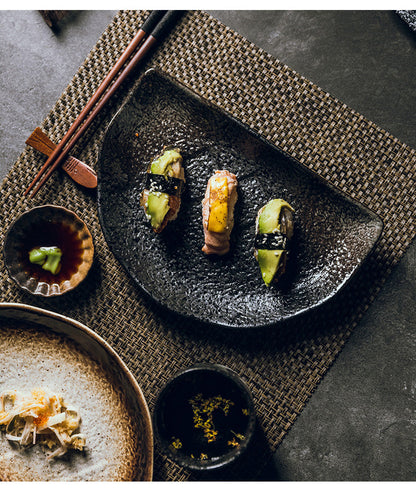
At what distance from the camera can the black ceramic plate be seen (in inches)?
69.1

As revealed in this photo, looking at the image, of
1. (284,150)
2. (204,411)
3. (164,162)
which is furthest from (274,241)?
(204,411)

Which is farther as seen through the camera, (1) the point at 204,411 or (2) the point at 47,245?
(2) the point at 47,245

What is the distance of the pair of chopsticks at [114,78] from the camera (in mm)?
1877

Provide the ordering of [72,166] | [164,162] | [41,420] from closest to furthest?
[41,420] → [164,162] → [72,166]

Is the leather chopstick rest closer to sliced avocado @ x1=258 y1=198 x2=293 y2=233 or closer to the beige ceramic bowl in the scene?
the beige ceramic bowl

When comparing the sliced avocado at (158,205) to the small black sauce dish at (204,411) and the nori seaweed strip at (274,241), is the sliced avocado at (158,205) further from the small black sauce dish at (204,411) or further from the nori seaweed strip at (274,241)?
the small black sauce dish at (204,411)

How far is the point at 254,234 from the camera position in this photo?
1.82 meters

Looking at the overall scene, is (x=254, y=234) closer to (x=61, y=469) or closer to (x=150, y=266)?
(x=150, y=266)

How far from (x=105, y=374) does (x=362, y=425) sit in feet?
3.27

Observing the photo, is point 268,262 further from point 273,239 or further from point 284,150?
point 284,150

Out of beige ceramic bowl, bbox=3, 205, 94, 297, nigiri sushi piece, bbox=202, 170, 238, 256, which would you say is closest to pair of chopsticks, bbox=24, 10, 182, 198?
beige ceramic bowl, bbox=3, 205, 94, 297

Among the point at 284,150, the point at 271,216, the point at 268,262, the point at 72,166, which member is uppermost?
the point at 284,150

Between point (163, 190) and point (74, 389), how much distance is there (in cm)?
81

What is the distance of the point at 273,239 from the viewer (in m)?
1.71
